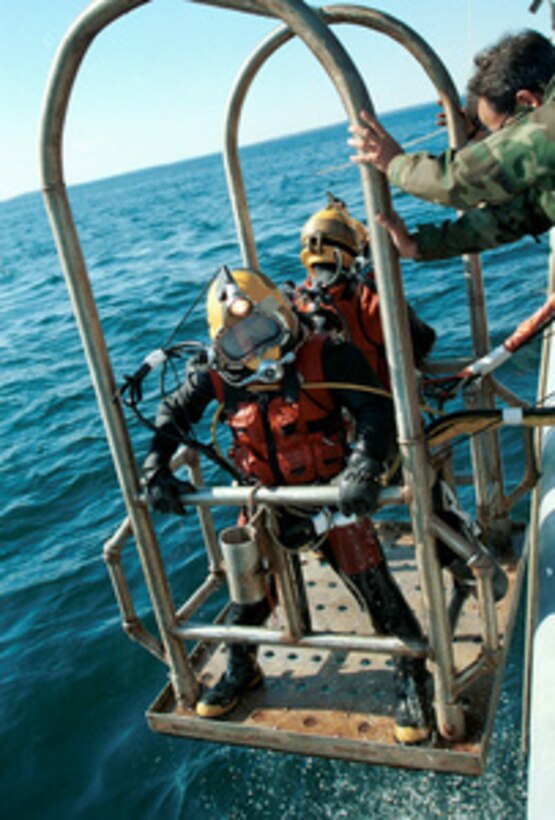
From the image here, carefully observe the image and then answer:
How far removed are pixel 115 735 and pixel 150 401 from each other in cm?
715

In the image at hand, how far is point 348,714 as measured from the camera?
3.40m

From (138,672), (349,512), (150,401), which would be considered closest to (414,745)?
(349,512)

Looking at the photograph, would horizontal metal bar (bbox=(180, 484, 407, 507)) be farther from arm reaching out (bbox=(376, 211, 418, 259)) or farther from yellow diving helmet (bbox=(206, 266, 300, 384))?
arm reaching out (bbox=(376, 211, 418, 259))

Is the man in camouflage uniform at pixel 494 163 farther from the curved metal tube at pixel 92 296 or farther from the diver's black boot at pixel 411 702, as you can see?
the diver's black boot at pixel 411 702

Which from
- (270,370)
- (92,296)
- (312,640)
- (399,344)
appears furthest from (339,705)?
(92,296)

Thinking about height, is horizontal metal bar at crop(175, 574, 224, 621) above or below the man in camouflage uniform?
below

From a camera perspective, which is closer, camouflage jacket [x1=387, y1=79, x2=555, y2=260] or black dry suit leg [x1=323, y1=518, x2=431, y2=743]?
camouflage jacket [x1=387, y1=79, x2=555, y2=260]

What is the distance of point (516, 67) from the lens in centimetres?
247

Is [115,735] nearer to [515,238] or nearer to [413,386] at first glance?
[413,386]

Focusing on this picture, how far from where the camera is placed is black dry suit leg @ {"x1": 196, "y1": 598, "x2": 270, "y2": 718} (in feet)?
11.5

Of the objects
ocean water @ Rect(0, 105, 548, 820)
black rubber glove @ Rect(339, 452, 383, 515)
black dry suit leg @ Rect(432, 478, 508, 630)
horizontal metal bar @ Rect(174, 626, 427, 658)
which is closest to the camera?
black rubber glove @ Rect(339, 452, 383, 515)

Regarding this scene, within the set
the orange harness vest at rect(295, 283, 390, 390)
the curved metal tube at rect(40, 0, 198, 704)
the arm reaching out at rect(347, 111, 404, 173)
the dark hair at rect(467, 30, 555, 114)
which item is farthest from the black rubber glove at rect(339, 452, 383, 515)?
the orange harness vest at rect(295, 283, 390, 390)

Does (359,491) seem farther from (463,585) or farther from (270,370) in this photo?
(463,585)

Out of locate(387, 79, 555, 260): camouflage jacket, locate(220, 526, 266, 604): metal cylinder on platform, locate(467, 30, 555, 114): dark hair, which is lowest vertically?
locate(220, 526, 266, 604): metal cylinder on platform
